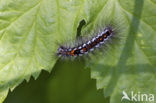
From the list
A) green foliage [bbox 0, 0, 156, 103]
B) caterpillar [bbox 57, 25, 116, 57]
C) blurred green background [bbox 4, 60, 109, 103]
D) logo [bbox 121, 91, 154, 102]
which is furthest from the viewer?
blurred green background [bbox 4, 60, 109, 103]

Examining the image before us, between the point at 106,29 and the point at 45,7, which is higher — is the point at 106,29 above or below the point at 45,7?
below

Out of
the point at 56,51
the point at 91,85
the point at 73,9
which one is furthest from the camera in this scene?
the point at 91,85

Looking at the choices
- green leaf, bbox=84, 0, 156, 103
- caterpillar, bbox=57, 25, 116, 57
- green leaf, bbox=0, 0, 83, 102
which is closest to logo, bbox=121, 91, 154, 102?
green leaf, bbox=84, 0, 156, 103

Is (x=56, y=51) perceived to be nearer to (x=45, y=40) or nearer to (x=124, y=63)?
(x=45, y=40)

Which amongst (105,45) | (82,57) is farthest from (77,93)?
(105,45)

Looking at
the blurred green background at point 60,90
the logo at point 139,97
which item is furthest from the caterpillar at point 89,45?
the blurred green background at point 60,90

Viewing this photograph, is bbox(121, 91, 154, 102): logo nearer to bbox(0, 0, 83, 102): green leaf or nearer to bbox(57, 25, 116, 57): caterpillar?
bbox(57, 25, 116, 57): caterpillar

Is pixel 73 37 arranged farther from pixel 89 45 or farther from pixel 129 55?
pixel 129 55
